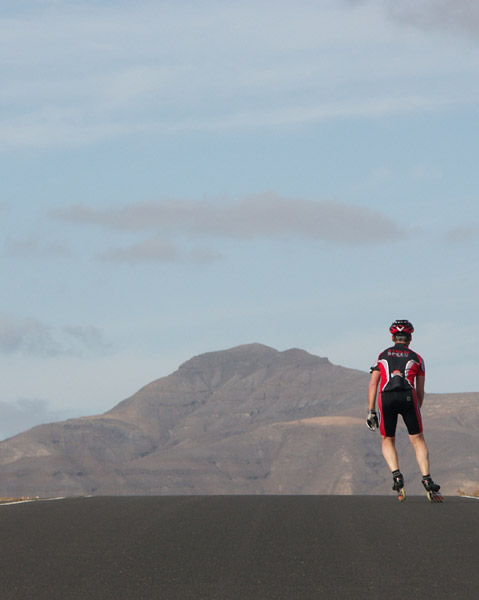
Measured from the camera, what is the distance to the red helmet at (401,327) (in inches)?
587

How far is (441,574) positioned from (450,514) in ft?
14.0

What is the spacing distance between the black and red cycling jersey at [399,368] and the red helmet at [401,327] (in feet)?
0.87

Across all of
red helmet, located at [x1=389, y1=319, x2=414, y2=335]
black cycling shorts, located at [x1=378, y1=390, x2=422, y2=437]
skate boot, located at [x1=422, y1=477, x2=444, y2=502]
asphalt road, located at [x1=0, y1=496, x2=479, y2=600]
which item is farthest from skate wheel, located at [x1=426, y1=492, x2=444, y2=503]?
red helmet, located at [x1=389, y1=319, x2=414, y2=335]

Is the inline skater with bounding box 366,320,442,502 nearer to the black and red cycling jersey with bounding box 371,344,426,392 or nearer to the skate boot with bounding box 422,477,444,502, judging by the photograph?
the black and red cycling jersey with bounding box 371,344,426,392

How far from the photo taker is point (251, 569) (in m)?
7.32

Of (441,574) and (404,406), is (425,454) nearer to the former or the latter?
(404,406)

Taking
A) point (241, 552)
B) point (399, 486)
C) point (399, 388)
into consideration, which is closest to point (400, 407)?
point (399, 388)

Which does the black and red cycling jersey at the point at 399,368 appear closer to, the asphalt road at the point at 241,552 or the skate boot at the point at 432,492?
the skate boot at the point at 432,492

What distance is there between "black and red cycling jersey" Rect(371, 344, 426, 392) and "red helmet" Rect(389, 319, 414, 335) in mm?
266

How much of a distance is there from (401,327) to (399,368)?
26.5 inches

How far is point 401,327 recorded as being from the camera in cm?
1494

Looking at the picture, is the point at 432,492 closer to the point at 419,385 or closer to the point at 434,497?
the point at 434,497

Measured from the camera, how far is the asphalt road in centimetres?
660

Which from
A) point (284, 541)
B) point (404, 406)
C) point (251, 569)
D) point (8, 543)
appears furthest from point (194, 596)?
point (404, 406)
